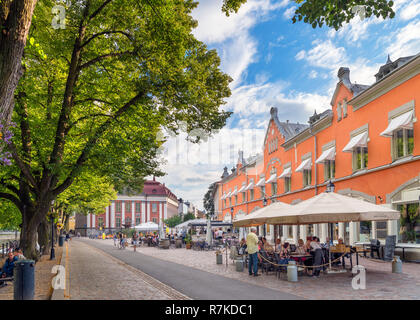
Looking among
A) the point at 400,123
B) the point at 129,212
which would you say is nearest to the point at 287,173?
the point at 400,123

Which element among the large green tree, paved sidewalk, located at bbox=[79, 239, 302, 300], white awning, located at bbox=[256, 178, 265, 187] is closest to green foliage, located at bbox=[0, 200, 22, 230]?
the large green tree

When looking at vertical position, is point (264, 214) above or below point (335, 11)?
below

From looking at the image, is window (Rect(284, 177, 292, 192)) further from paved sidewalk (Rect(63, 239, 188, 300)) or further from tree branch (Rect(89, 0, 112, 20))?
tree branch (Rect(89, 0, 112, 20))

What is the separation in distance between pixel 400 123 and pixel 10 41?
56.8 ft

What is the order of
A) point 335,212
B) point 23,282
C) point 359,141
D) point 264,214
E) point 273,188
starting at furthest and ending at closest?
point 273,188 → point 359,141 → point 264,214 → point 335,212 → point 23,282

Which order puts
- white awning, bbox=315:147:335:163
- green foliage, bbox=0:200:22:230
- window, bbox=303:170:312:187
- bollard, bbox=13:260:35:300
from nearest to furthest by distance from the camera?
bollard, bbox=13:260:35:300 < white awning, bbox=315:147:335:163 < green foliage, bbox=0:200:22:230 < window, bbox=303:170:312:187

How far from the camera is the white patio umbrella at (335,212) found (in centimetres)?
1316

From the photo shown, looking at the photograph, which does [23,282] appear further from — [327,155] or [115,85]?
[327,155]

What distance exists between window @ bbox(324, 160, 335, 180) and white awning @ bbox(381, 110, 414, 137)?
7.63 meters

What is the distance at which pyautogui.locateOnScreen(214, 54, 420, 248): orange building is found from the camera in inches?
747

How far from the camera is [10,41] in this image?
7066 mm

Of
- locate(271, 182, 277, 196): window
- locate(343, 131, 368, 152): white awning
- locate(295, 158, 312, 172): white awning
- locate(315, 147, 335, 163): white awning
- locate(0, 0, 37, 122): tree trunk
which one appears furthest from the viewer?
locate(271, 182, 277, 196): window
